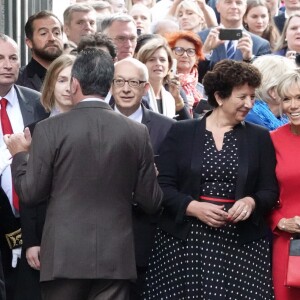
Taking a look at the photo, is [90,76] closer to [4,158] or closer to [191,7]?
[4,158]

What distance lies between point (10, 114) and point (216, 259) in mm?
2157

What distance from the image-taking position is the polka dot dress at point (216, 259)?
825 cm

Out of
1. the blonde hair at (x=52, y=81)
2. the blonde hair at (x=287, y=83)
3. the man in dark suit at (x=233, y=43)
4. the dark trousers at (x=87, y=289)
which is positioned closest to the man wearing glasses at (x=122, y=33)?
the man in dark suit at (x=233, y=43)

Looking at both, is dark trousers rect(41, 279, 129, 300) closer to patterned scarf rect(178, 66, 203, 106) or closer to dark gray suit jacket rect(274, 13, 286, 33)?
patterned scarf rect(178, 66, 203, 106)

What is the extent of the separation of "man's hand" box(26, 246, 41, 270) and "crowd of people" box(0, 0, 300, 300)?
11 mm

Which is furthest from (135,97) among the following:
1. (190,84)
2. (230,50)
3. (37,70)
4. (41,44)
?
(230,50)

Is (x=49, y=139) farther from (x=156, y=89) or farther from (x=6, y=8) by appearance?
(x=6, y=8)

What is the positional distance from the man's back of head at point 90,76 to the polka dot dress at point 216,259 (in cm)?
103

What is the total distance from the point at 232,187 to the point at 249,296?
2.39 feet

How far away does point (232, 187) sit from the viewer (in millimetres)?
8281

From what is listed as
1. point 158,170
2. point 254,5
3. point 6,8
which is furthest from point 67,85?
point 254,5

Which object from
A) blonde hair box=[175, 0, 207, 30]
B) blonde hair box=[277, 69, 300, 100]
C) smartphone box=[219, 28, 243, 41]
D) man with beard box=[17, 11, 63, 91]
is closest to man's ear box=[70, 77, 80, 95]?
blonde hair box=[277, 69, 300, 100]

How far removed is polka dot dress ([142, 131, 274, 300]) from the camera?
8250 mm

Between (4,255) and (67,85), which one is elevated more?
(67,85)
